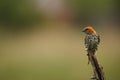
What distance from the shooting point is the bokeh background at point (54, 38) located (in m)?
12.8

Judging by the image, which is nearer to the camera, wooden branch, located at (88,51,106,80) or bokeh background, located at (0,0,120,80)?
wooden branch, located at (88,51,106,80)

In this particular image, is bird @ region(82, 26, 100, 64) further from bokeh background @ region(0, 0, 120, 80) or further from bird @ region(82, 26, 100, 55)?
bokeh background @ region(0, 0, 120, 80)

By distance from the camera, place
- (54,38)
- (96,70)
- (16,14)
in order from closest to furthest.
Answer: (96,70)
(54,38)
(16,14)

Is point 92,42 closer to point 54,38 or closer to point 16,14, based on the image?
point 54,38

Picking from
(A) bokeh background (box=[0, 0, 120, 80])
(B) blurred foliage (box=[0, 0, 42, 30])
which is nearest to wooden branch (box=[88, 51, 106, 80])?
(A) bokeh background (box=[0, 0, 120, 80])

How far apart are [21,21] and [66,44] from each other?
698 centimetres

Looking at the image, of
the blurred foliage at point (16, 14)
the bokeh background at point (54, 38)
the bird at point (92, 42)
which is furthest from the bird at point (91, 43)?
the blurred foliage at point (16, 14)

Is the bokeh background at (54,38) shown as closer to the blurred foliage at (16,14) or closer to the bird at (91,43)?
the blurred foliage at (16,14)

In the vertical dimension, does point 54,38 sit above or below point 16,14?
below

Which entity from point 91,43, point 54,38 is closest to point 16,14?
point 54,38

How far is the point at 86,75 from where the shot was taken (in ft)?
37.8

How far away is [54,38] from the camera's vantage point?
18000 millimetres

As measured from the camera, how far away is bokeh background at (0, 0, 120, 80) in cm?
1277

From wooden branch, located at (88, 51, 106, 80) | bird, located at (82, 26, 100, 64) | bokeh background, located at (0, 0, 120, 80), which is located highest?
bokeh background, located at (0, 0, 120, 80)
